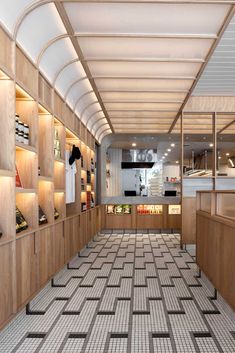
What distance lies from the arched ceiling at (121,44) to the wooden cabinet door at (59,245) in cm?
231

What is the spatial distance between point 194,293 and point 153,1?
3782mm

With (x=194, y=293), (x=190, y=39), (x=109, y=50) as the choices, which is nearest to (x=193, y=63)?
(x=190, y=39)

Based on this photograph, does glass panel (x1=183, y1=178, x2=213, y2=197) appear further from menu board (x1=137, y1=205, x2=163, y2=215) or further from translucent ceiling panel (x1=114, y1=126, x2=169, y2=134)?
menu board (x1=137, y1=205, x2=163, y2=215)

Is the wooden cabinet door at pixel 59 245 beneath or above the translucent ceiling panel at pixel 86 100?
beneath

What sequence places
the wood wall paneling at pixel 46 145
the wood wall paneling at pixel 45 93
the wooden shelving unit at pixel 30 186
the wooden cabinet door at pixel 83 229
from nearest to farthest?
the wooden shelving unit at pixel 30 186, the wood wall paneling at pixel 45 93, the wood wall paneling at pixel 46 145, the wooden cabinet door at pixel 83 229

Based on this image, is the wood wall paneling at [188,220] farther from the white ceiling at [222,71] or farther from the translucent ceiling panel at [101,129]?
the translucent ceiling panel at [101,129]

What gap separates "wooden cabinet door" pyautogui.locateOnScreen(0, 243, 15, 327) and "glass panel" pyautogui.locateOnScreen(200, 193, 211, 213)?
3067mm

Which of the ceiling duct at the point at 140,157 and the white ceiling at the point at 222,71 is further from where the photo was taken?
the ceiling duct at the point at 140,157

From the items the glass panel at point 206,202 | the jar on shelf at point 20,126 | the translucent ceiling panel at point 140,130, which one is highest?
the translucent ceiling panel at point 140,130

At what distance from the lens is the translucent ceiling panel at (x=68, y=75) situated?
225 inches

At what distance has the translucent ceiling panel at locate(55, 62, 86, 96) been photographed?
18.7 feet

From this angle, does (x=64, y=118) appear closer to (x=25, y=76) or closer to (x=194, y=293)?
(x=25, y=76)

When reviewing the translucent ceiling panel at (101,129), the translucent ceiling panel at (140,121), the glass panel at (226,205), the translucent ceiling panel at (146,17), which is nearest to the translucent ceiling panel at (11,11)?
the translucent ceiling panel at (146,17)

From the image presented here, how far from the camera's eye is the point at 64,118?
20.7ft
